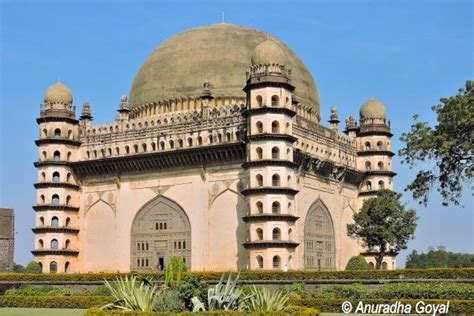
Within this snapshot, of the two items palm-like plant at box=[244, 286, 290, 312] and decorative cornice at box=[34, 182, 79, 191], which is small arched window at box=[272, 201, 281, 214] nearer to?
decorative cornice at box=[34, 182, 79, 191]

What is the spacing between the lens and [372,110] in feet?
163

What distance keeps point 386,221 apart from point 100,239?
1730 cm

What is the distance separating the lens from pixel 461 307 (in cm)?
2203

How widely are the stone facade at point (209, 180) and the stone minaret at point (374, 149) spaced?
2.9 inches

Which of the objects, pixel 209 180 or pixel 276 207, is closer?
pixel 276 207

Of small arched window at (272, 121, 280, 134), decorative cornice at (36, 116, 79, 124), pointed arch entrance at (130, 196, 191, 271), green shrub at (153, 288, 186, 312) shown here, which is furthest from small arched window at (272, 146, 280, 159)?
green shrub at (153, 288, 186, 312)

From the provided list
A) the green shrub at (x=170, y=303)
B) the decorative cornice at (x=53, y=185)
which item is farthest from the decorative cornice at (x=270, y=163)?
the green shrub at (x=170, y=303)

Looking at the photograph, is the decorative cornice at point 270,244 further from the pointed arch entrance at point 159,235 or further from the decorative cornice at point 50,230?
the decorative cornice at point 50,230

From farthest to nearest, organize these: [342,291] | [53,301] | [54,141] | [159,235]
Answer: [54,141] → [159,235] → [342,291] → [53,301]

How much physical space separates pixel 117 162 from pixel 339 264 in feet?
49.3

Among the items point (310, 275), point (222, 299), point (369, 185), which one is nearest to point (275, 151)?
point (310, 275)

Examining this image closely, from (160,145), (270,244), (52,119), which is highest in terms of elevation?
(52,119)

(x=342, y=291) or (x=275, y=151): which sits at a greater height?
(x=275, y=151)

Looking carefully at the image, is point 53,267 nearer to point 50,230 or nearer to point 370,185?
point 50,230
